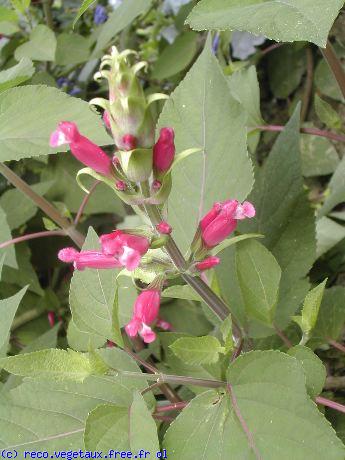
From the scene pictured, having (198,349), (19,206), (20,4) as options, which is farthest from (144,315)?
(20,4)

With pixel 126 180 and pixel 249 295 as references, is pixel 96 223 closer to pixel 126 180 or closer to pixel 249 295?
pixel 249 295

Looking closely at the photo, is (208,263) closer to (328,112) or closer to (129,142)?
(129,142)

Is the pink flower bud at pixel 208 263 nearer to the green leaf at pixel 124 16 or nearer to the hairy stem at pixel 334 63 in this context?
the hairy stem at pixel 334 63

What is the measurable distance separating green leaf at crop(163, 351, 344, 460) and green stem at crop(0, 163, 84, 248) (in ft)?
1.41

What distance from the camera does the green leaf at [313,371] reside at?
682 mm

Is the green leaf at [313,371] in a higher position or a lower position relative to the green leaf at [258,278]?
lower

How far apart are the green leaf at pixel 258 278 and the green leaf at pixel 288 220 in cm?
9

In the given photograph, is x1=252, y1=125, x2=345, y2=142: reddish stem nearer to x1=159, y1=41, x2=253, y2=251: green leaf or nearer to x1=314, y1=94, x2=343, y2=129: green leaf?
x1=314, y1=94, x2=343, y2=129: green leaf

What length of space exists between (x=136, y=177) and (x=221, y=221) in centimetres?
14

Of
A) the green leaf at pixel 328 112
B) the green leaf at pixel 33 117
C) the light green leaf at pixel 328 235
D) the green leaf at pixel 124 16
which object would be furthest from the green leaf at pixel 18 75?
the light green leaf at pixel 328 235

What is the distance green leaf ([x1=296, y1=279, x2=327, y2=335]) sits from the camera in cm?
71

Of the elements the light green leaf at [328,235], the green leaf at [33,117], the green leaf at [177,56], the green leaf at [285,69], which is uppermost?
the green leaf at [33,117]

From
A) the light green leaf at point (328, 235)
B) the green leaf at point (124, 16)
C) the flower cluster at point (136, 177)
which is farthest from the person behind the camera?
the light green leaf at point (328, 235)

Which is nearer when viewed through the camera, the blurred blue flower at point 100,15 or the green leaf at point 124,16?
the green leaf at point 124,16
